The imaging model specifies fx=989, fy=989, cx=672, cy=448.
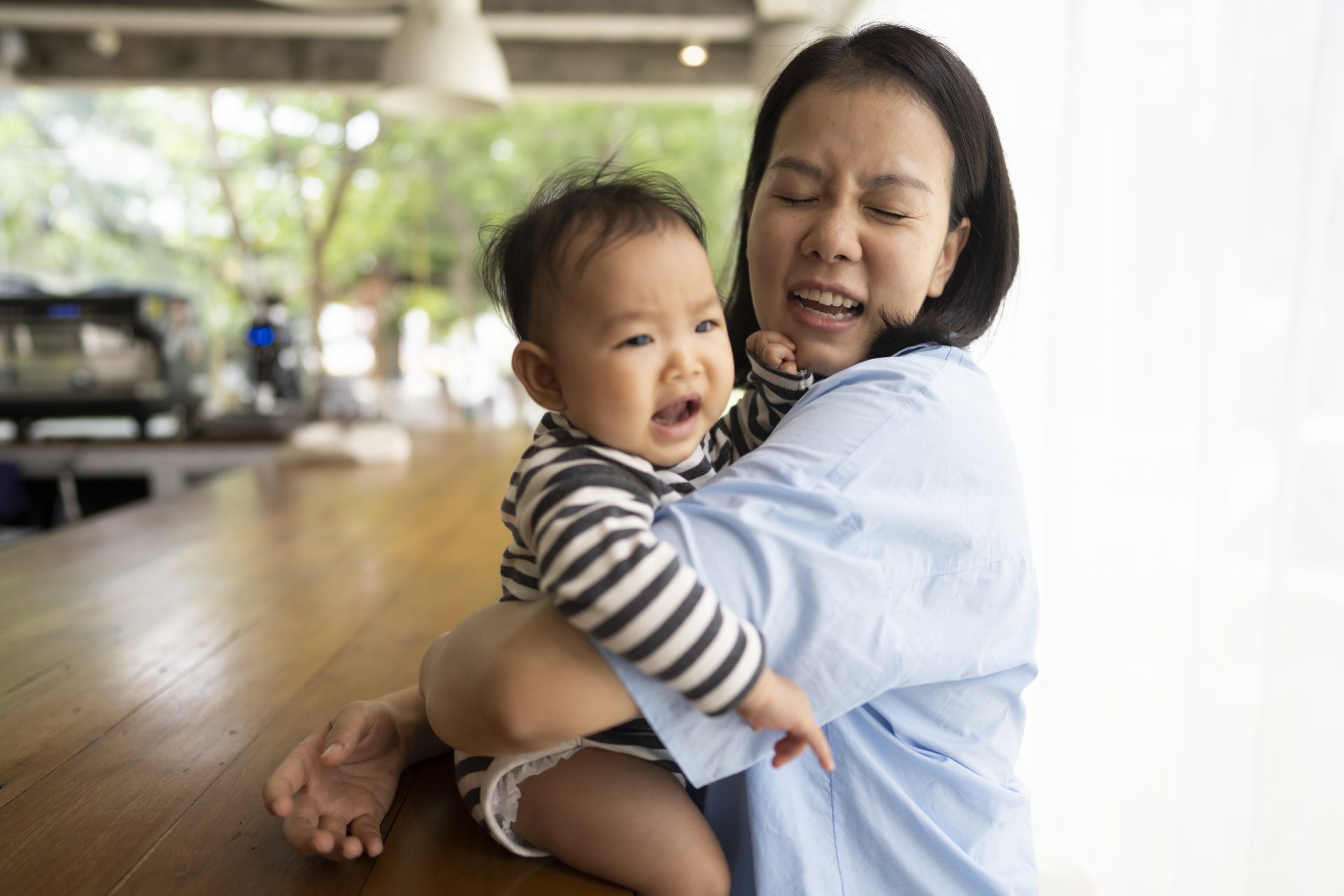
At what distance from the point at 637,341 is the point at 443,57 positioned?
7.95 feet

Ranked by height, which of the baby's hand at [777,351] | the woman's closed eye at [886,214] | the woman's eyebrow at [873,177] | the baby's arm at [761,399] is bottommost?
the baby's arm at [761,399]

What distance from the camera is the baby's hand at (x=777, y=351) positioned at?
1112mm

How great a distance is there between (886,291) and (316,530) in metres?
1.85

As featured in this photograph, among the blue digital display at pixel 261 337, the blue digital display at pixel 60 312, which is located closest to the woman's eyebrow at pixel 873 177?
the blue digital display at pixel 261 337

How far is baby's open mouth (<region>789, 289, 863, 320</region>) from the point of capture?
1103mm

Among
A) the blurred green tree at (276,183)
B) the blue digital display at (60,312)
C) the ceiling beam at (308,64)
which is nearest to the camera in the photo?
the blue digital display at (60,312)

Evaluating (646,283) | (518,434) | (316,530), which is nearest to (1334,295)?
(646,283)

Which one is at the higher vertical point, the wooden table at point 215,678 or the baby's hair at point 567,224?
the baby's hair at point 567,224

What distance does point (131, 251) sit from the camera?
934 cm

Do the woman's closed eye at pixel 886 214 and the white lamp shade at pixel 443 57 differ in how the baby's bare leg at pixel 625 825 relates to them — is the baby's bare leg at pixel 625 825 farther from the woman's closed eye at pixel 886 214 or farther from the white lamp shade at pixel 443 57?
the white lamp shade at pixel 443 57

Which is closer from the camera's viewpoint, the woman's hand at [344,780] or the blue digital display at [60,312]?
the woman's hand at [344,780]

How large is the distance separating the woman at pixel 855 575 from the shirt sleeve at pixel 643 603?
0.16 ft

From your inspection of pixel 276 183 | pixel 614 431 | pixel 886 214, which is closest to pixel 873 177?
pixel 886 214

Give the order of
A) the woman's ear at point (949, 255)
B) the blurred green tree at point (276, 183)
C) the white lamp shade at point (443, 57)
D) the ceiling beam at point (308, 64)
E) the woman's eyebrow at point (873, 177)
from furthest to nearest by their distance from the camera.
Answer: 1. the blurred green tree at point (276, 183)
2. the ceiling beam at point (308, 64)
3. the white lamp shade at point (443, 57)
4. the woman's ear at point (949, 255)
5. the woman's eyebrow at point (873, 177)
